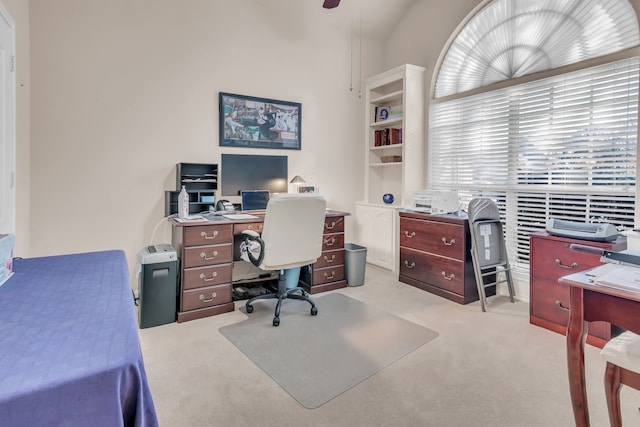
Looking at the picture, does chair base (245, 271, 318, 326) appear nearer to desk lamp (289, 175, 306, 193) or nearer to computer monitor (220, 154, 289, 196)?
computer monitor (220, 154, 289, 196)

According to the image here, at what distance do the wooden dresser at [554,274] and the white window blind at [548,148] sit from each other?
1.62 ft

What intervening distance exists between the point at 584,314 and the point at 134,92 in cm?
367

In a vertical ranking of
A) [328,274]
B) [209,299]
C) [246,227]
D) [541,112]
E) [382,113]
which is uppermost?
[382,113]

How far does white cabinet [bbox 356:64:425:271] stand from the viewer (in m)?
4.25

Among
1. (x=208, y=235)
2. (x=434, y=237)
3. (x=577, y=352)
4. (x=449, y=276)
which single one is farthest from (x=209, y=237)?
(x=577, y=352)

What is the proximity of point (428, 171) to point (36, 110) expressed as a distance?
3.93 metres

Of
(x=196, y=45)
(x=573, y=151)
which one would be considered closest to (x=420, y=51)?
(x=573, y=151)

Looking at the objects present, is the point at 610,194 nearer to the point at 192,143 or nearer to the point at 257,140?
the point at 257,140

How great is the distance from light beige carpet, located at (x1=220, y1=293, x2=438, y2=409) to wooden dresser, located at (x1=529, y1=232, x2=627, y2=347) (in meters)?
0.90

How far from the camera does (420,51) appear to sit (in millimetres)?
4379

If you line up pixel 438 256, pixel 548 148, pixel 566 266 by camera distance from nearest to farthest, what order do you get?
pixel 566 266
pixel 548 148
pixel 438 256

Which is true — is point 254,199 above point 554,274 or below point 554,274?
above

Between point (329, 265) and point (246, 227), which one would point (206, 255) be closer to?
point (246, 227)

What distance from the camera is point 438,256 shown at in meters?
3.52
